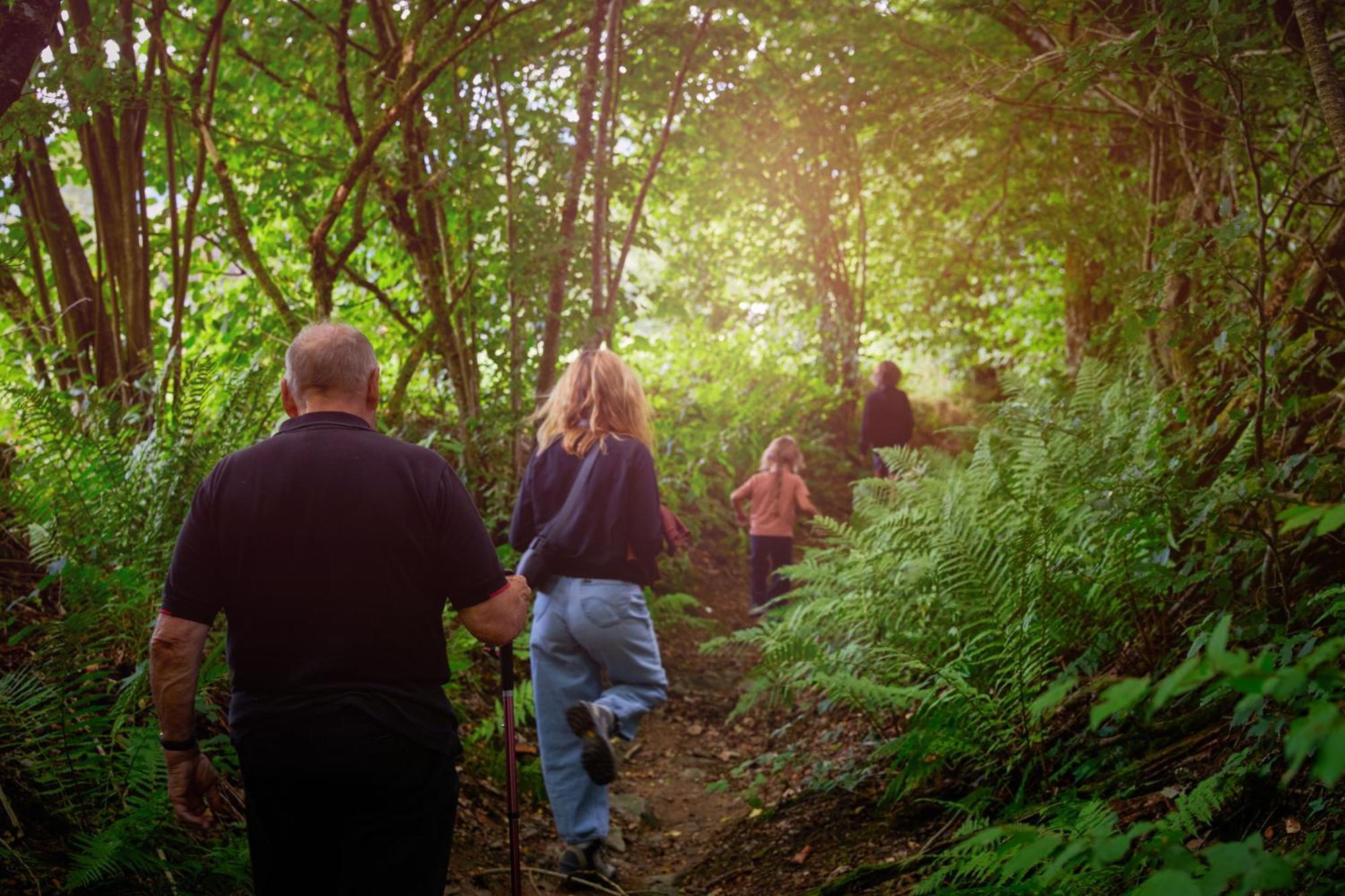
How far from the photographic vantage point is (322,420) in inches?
100

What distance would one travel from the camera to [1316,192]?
156 inches

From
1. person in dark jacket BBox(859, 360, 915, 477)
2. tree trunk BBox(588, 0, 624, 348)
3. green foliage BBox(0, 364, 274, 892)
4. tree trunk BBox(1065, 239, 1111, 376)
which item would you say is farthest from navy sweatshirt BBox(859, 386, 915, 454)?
green foliage BBox(0, 364, 274, 892)

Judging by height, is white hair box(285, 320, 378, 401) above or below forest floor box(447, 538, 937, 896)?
above

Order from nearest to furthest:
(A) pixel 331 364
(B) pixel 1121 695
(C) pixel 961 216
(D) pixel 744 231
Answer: (B) pixel 1121 695
(A) pixel 331 364
(C) pixel 961 216
(D) pixel 744 231

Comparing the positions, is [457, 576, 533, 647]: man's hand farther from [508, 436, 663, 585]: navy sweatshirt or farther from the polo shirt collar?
[508, 436, 663, 585]: navy sweatshirt

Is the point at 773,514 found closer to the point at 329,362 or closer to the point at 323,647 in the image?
the point at 329,362

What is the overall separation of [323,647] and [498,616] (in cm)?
49

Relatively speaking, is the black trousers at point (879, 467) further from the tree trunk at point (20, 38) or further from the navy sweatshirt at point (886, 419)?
the tree trunk at point (20, 38)

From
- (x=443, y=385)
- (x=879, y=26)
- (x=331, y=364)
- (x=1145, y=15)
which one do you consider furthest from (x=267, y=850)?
(x=879, y=26)

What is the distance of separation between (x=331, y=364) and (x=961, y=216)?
11517 millimetres

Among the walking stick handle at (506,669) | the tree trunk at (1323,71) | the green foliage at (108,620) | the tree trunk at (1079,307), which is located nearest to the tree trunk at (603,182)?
the green foliage at (108,620)

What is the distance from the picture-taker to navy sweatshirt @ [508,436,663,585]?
4.24 metres

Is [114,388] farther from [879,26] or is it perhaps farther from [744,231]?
[744,231]

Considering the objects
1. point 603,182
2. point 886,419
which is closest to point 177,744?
point 603,182
